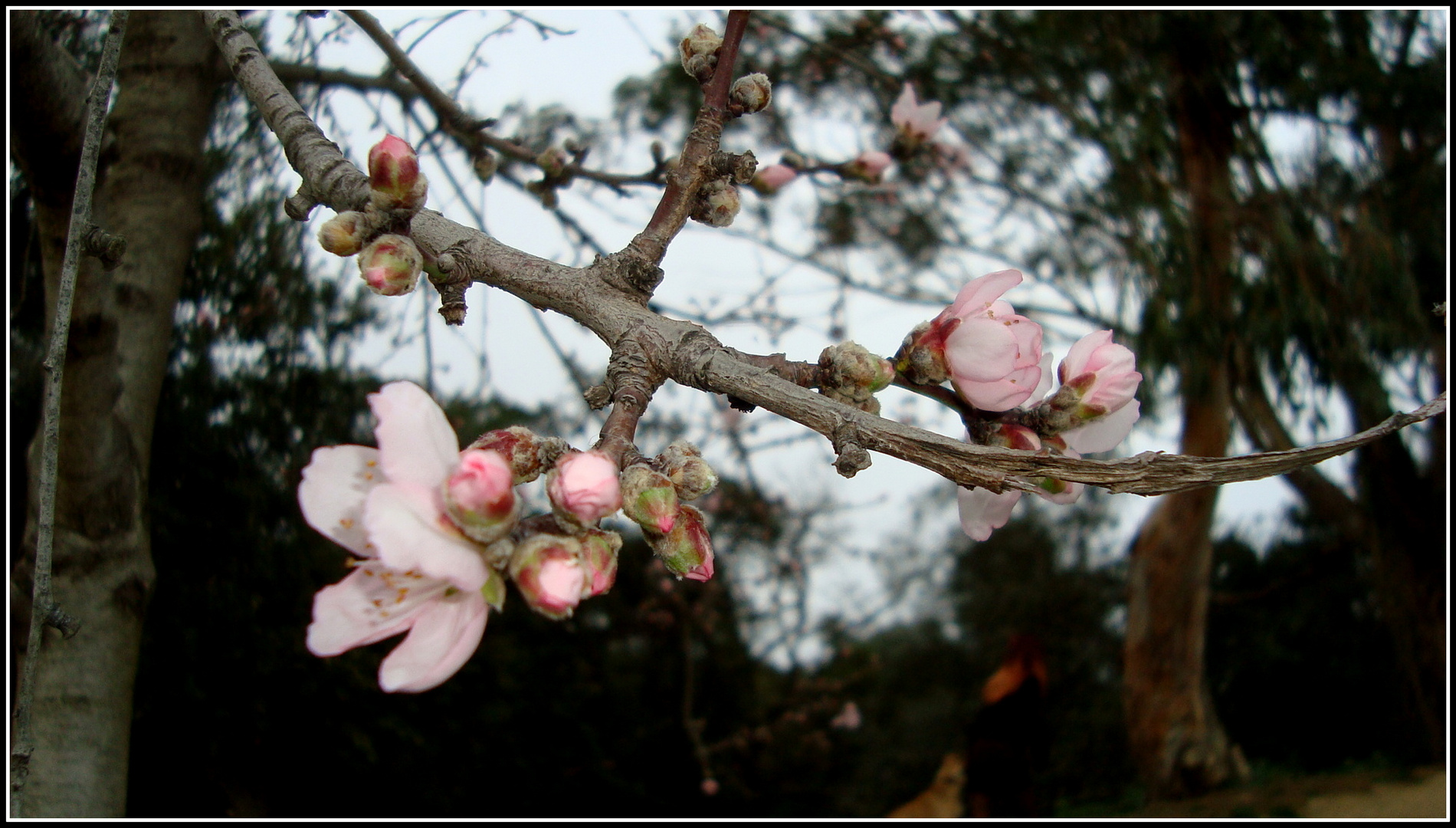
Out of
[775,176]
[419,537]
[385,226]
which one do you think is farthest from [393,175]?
[775,176]

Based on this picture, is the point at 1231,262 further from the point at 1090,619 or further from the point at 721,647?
the point at 1090,619

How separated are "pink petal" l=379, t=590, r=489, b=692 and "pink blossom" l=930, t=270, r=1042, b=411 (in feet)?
1.32

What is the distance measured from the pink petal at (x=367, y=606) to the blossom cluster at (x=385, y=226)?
206 mm

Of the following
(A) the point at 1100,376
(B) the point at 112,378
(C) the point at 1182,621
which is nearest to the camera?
(A) the point at 1100,376

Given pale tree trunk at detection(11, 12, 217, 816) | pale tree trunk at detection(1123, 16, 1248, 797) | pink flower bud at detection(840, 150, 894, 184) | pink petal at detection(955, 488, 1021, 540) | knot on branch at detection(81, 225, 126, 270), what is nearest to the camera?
pink petal at detection(955, 488, 1021, 540)

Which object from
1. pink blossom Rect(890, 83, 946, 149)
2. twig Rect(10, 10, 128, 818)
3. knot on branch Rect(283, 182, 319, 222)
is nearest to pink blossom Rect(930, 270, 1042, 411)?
knot on branch Rect(283, 182, 319, 222)

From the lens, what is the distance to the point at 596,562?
19.2 inches

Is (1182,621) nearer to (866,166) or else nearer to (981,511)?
(866,166)

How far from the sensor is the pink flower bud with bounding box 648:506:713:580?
1.72 feet

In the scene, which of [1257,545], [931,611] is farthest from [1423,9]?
[931,611]

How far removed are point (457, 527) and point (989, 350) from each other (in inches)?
16.3

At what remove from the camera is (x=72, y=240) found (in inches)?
25.7

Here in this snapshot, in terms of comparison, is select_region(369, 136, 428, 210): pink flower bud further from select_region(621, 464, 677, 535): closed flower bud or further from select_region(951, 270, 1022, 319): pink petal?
select_region(951, 270, 1022, 319): pink petal

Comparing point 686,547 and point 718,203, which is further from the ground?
point 718,203
